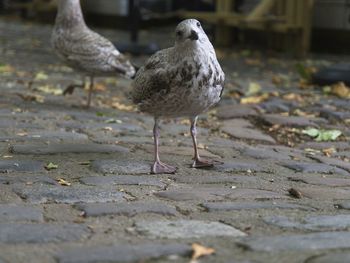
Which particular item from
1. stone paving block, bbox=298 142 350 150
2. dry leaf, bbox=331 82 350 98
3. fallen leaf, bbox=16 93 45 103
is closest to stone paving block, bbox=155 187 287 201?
stone paving block, bbox=298 142 350 150

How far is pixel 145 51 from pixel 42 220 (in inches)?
322

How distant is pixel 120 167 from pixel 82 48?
2519 mm

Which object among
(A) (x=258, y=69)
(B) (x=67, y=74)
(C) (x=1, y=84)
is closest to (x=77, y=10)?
(C) (x=1, y=84)

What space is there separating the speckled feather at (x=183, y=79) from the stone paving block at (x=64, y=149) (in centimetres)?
58

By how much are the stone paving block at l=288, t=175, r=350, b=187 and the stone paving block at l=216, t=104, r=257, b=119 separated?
7.24 ft

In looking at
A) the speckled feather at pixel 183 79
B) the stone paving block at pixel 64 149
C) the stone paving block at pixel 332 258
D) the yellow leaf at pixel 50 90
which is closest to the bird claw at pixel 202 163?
the speckled feather at pixel 183 79

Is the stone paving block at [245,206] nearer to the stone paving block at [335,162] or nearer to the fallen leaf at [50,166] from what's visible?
the fallen leaf at [50,166]

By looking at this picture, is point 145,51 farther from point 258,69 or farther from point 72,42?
point 72,42

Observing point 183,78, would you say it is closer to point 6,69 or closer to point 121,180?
point 121,180

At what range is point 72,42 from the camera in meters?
6.55

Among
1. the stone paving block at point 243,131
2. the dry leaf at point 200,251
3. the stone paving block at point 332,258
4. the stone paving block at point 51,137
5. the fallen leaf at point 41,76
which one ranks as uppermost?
the stone paving block at point 332,258

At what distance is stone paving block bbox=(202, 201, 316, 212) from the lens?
132 inches

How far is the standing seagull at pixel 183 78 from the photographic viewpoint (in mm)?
3938

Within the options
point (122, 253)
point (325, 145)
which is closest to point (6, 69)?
point (325, 145)
